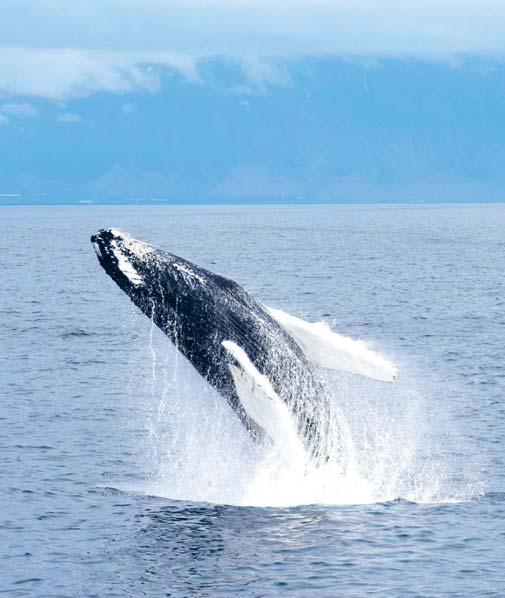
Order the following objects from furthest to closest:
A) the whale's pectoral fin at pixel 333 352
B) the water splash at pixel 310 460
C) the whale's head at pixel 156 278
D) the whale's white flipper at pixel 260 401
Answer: the water splash at pixel 310 460 → the whale's pectoral fin at pixel 333 352 → the whale's head at pixel 156 278 → the whale's white flipper at pixel 260 401

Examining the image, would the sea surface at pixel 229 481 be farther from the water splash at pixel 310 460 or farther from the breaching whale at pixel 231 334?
the breaching whale at pixel 231 334

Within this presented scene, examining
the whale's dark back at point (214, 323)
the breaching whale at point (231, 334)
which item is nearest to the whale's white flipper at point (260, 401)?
the breaching whale at point (231, 334)

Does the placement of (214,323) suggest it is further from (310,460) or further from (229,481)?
(229,481)

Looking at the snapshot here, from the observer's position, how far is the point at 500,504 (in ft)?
67.9

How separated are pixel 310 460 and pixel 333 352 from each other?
5.82 ft

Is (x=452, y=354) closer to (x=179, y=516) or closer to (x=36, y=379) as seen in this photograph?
(x=36, y=379)

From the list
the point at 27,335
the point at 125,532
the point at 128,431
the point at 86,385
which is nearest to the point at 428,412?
the point at 128,431

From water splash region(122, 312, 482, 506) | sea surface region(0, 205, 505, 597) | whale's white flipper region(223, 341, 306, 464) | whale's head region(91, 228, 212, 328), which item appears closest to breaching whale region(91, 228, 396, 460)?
whale's head region(91, 228, 212, 328)

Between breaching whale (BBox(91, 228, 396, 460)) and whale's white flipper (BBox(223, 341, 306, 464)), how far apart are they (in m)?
0.33

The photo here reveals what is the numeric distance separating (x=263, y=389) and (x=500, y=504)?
585cm

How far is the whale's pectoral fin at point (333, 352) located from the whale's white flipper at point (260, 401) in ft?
4.00

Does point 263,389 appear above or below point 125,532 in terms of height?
above

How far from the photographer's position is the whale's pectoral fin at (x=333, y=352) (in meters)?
18.5

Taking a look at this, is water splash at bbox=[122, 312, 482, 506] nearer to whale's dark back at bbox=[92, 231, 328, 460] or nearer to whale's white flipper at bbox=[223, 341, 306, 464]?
whale's dark back at bbox=[92, 231, 328, 460]
